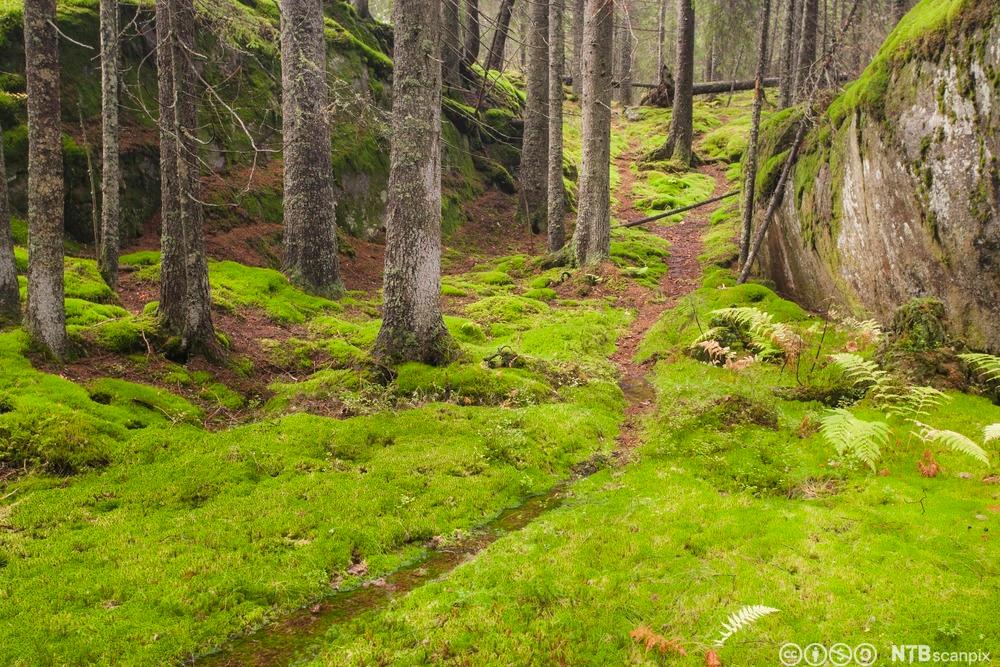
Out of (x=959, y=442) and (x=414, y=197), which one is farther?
(x=414, y=197)

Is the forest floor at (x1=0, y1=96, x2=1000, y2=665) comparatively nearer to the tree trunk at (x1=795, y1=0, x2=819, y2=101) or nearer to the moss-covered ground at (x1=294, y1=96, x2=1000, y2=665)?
the moss-covered ground at (x1=294, y1=96, x2=1000, y2=665)

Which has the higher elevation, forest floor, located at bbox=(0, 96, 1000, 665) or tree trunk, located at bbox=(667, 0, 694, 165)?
tree trunk, located at bbox=(667, 0, 694, 165)

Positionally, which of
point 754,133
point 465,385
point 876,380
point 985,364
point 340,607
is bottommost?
point 340,607

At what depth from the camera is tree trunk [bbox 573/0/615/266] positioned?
15.6m

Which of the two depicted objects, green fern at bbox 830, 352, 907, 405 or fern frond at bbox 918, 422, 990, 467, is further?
green fern at bbox 830, 352, 907, 405

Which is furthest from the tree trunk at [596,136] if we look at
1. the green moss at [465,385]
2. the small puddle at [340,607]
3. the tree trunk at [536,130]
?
the small puddle at [340,607]

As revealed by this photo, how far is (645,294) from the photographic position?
15.0 m

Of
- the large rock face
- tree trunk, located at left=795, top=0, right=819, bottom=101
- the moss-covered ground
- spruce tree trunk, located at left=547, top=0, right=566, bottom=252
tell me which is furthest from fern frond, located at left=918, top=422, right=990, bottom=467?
tree trunk, located at left=795, top=0, right=819, bottom=101

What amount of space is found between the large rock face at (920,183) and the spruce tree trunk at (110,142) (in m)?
13.1

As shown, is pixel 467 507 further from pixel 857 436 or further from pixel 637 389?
pixel 637 389

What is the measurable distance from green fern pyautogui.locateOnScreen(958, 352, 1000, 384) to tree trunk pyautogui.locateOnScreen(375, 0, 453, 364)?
6544 mm

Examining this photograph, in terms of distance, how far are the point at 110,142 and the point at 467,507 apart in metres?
10.1

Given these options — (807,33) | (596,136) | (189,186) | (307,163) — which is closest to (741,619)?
(189,186)

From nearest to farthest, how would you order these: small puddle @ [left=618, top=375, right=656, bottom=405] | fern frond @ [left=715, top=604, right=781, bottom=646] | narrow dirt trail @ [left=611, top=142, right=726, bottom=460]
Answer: fern frond @ [left=715, top=604, right=781, bottom=646] < narrow dirt trail @ [left=611, top=142, right=726, bottom=460] < small puddle @ [left=618, top=375, right=656, bottom=405]
